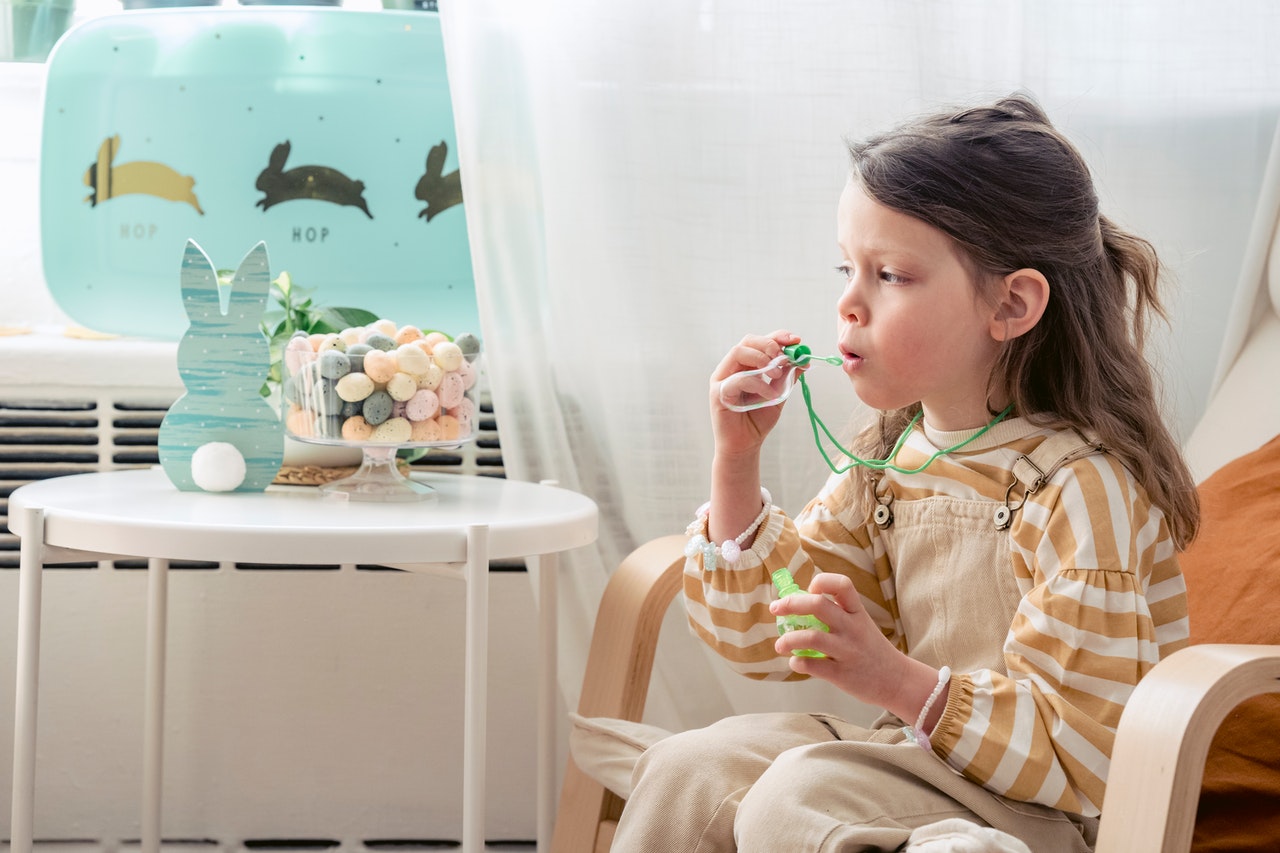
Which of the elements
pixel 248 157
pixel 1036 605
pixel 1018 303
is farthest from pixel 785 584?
pixel 248 157

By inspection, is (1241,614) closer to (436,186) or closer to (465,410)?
(465,410)

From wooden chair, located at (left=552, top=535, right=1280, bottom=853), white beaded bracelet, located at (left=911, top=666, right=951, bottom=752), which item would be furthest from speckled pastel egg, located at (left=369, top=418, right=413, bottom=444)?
wooden chair, located at (left=552, top=535, right=1280, bottom=853)

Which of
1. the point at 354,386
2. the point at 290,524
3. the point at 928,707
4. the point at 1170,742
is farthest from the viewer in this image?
the point at 354,386

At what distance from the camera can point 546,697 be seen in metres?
1.34

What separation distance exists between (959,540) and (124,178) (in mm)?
1061

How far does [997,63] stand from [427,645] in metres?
0.95

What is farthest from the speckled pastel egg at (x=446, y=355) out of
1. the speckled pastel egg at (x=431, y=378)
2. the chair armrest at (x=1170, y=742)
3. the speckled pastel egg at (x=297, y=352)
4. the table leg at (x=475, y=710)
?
the chair armrest at (x=1170, y=742)

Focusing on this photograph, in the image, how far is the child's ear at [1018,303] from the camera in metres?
0.92

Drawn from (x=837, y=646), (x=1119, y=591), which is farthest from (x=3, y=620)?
(x=1119, y=591)

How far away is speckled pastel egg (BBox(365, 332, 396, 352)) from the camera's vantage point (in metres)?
1.17

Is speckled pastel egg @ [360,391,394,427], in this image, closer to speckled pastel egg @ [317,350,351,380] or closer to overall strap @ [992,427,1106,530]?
speckled pastel egg @ [317,350,351,380]

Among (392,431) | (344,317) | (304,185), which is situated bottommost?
(392,431)

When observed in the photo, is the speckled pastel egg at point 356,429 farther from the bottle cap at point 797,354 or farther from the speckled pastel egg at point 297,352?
the bottle cap at point 797,354

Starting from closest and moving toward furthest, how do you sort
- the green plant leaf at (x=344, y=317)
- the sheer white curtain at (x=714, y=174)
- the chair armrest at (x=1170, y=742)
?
the chair armrest at (x=1170, y=742), the green plant leaf at (x=344, y=317), the sheer white curtain at (x=714, y=174)
